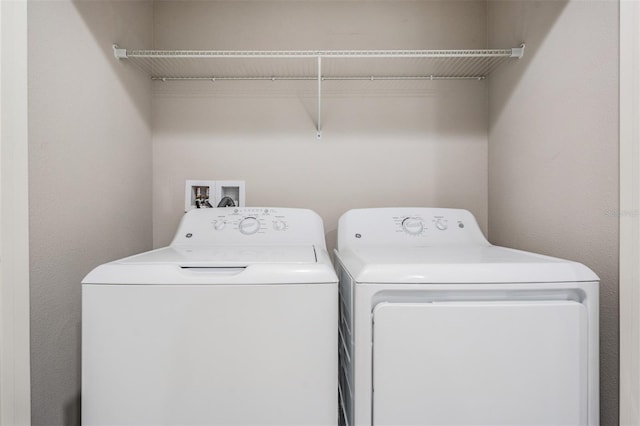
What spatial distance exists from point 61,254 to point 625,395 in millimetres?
1599

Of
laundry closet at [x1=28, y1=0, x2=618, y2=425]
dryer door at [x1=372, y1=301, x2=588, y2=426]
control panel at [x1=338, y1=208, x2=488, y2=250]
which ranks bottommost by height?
dryer door at [x1=372, y1=301, x2=588, y2=426]

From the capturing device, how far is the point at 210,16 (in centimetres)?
161

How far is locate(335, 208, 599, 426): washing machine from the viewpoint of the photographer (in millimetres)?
789

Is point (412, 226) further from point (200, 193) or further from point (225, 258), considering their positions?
point (200, 193)

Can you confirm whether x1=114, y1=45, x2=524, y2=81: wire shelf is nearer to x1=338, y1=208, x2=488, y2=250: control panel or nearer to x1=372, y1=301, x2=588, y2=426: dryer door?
x1=338, y1=208, x2=488, y2=250: control panel

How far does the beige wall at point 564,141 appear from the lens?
913mm

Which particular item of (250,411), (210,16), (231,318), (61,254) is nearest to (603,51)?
(231,318)

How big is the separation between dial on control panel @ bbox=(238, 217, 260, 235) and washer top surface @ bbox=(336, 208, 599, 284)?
1.13 ft

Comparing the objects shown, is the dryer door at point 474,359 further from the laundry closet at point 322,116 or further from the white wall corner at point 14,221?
the white wall corner at point 14,221

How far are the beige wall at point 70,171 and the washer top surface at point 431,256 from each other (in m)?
0.86

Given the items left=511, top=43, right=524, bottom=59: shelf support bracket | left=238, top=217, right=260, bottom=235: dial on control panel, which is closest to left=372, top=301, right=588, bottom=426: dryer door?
left=238, top=217, right=260, bottom=235: dial on control panel

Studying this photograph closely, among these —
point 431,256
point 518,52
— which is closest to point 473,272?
point 431,256

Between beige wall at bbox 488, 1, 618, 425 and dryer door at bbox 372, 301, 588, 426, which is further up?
beige wall at bbox 488, 1, 618, 425

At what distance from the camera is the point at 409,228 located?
136cm
